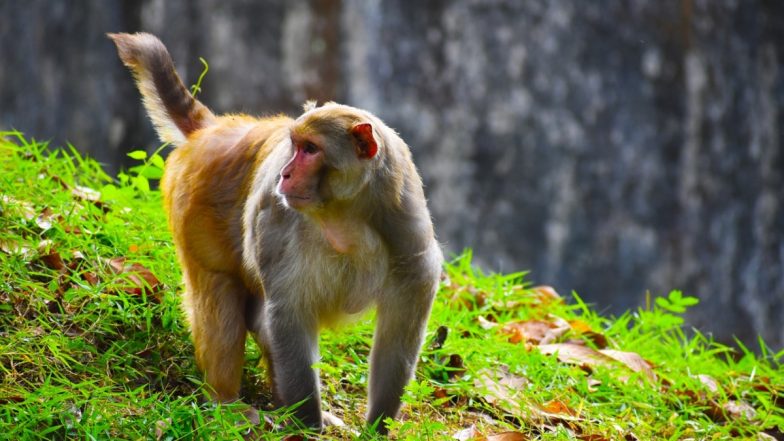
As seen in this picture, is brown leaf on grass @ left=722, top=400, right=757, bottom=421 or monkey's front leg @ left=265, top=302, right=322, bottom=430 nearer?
monkey's front leg @ left=265, top=302, right=322, bottom=430

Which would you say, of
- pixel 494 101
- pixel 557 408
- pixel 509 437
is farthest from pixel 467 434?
pixel 494 101

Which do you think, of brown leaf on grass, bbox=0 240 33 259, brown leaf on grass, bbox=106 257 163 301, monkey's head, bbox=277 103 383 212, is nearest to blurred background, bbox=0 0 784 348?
brown leaf on grass, bbox=106 257 163 301

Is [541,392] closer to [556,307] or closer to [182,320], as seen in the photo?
[556,307]

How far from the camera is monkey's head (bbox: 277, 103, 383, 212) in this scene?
3826mm

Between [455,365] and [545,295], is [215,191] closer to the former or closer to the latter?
[455,365]

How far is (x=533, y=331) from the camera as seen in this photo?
5.82 metres

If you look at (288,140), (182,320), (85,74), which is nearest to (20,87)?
(85,74)

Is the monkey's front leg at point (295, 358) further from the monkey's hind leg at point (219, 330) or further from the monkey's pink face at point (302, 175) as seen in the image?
the monkey's pink face at point (302, 175)

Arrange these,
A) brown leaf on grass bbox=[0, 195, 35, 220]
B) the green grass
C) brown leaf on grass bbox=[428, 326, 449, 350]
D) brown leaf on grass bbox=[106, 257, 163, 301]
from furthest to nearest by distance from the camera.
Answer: brown leaf on grass bbox=[428, 326, 449, 350] < brown leaf on grass bbox=[0, 195, 35, 220] < brown leaf on grass bbox=[106, 257, 163, 301] < the green grass

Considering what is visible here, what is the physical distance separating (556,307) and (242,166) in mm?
2517

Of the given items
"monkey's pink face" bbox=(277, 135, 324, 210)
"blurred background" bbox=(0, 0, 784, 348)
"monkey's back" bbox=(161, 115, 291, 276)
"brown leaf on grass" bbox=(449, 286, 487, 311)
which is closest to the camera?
"monkey's pink face" bbox=(277, 135, 324, 210)

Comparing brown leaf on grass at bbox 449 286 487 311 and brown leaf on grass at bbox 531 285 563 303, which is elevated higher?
brown leaf on grass at bbox 449 286 487 311

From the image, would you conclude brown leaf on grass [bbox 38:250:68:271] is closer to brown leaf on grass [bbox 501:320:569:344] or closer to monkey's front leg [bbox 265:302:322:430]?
monkey's front leg [bbox 265:302:322:430]

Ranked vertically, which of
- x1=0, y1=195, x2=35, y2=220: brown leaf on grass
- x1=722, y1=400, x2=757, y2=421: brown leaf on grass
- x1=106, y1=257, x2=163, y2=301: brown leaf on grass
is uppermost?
x1=0, y1=195, x2=35, y2=220: brown leaf on grass
